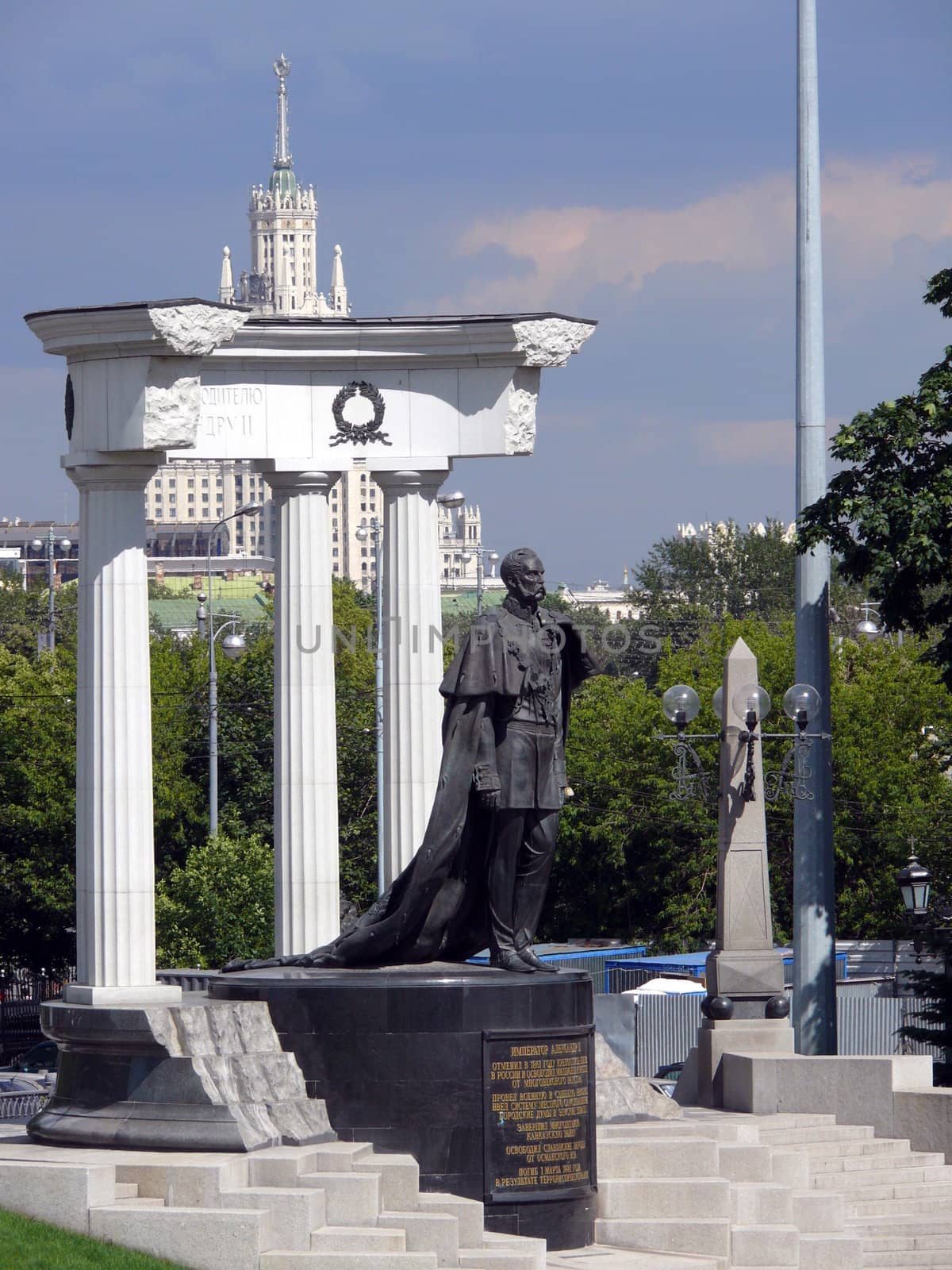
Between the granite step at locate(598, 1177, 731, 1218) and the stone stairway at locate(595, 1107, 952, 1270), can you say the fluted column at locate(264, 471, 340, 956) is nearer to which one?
the stone stairway at locate(595, 1107, 952, 1270)

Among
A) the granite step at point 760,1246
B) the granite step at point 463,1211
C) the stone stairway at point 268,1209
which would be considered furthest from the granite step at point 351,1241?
the granite step at point 760,1246

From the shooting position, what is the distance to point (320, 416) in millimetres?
25672

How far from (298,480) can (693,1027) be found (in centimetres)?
1464

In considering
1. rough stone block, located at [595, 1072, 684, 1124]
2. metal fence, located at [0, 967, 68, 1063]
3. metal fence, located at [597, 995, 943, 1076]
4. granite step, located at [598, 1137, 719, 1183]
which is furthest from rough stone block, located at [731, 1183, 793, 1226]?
metal fence, located at [0, 967, 68, 1063]

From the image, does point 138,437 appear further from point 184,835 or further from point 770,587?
point 770,587

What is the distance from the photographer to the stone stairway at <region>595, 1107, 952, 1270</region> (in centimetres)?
1866

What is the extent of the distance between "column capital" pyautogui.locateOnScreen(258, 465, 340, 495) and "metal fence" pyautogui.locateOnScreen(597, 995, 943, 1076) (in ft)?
37.8

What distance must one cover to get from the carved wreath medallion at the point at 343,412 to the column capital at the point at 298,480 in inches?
15.8

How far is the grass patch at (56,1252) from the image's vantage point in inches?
624

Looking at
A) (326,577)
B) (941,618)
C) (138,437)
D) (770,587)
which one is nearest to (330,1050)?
(138,437)

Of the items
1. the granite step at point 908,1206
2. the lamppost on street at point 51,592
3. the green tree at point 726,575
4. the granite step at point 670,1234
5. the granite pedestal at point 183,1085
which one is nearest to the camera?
the granite pedestal at point 183,1085

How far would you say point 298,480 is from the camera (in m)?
25.8

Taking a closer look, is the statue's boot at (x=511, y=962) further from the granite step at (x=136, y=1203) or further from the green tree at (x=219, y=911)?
the green tree at (x=219, y=911)

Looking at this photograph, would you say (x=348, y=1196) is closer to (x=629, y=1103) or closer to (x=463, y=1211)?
(x=463, y=1211)
